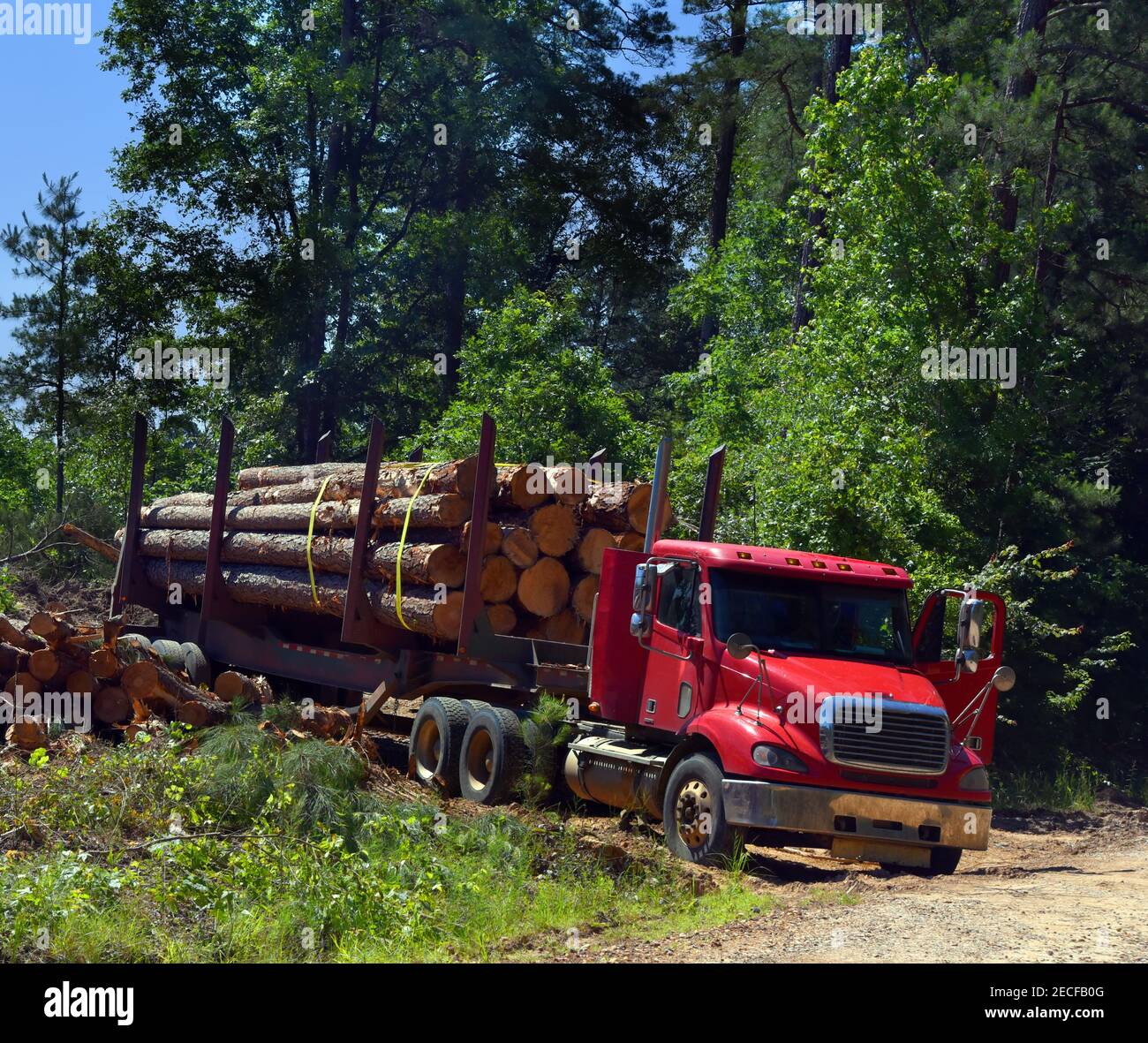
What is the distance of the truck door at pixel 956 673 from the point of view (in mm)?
10648

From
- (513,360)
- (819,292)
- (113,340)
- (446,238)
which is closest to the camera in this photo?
(819,292)

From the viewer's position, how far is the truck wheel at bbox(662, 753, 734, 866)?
9.38 m

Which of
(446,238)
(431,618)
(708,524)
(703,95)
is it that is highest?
(703,95)

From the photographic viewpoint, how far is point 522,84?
1265 inches

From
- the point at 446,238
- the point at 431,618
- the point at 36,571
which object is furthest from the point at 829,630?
the point at 446,238

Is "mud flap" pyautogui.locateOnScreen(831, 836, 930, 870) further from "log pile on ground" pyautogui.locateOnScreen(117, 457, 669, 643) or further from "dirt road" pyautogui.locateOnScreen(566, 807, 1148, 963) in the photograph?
"log pile on ground" pyautogui.locateOnScreen(117, 457, 669, 643)

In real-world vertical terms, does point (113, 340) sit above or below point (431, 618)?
above

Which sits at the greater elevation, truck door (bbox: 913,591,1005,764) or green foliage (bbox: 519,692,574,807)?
truck door (bbox: 913,591,1005,764)

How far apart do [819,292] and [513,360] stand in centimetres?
743

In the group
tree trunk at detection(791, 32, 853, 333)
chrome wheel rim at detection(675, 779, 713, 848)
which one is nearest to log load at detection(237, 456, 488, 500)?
chrome wheel rim at detection(675, 779, 713, 848)

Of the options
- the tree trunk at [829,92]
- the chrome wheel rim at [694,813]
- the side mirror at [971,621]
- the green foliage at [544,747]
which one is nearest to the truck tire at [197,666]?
the green foliage at [544,747]

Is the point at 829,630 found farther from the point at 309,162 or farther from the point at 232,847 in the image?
the point at 309,162

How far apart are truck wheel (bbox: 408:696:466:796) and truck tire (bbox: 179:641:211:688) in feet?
13.0

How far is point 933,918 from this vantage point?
8086 mm
